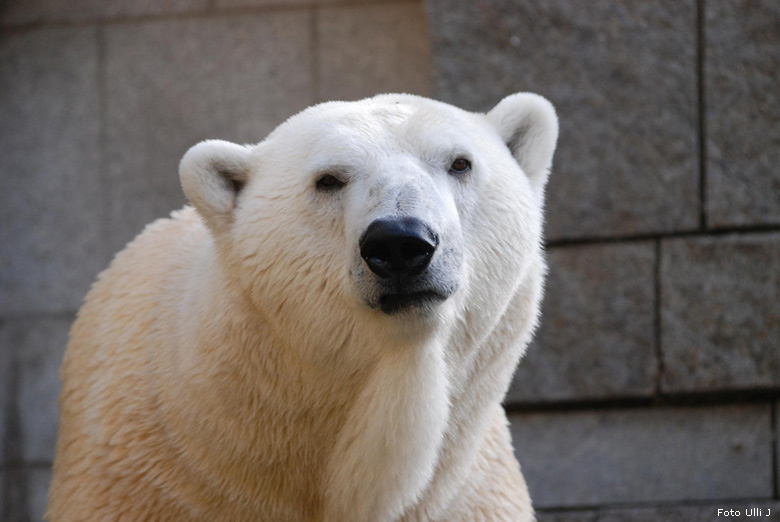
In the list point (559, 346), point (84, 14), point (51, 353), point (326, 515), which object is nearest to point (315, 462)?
point (326, 515)

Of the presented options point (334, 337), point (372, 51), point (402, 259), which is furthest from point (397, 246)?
point (372, 51)

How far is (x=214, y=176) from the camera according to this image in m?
2.35

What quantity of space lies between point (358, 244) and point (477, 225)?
1.20ft

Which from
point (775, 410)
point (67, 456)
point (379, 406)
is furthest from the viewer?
point (775, 410)

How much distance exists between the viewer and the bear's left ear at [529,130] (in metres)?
2.54

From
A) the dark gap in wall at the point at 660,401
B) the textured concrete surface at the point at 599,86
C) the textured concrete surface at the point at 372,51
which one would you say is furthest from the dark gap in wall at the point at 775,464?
the textured concrete surface at the point at 372,51

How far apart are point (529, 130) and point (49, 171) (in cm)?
337

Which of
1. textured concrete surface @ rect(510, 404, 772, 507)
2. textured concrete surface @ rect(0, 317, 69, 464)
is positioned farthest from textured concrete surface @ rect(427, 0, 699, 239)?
textured concrete surface @ rect(0, 317, 69, 464)

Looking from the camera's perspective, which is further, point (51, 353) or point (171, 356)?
point (51, 353)

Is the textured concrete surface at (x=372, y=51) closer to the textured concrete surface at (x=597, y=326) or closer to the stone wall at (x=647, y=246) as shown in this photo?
the stone wall at (x=647, y=246)

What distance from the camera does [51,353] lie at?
4.96m

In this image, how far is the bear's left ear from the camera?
2539mm

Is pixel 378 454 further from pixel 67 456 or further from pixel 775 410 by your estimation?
pixel 775 410

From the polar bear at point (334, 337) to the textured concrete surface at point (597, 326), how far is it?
150 centimetres
